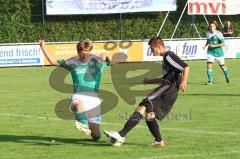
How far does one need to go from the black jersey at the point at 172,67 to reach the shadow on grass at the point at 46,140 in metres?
1.55

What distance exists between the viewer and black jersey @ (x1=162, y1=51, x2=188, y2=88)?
1149 centimetres

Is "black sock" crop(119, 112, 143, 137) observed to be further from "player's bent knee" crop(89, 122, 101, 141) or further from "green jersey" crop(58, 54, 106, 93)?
"green jersey" crop(58, 54, 106, 93)

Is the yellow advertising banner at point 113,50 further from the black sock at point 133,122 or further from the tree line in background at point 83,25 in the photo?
the black sock at point 133,122

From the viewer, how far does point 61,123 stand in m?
14.9

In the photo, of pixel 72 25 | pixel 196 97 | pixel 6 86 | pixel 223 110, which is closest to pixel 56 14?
pixel 72 25

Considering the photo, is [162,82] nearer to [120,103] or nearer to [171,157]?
[171,157]

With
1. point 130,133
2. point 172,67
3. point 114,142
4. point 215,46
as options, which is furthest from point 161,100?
point 215,46

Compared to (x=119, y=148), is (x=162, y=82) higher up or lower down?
higher up

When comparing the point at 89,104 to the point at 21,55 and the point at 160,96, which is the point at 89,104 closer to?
the point at 160,96

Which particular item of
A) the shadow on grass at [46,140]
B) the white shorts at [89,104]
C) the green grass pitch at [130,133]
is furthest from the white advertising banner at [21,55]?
the white shorts at [89,104]

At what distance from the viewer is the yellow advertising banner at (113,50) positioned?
35.3 metres

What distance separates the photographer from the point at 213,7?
139 feet

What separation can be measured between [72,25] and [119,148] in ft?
104

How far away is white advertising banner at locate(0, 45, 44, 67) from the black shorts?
74.3 feet
